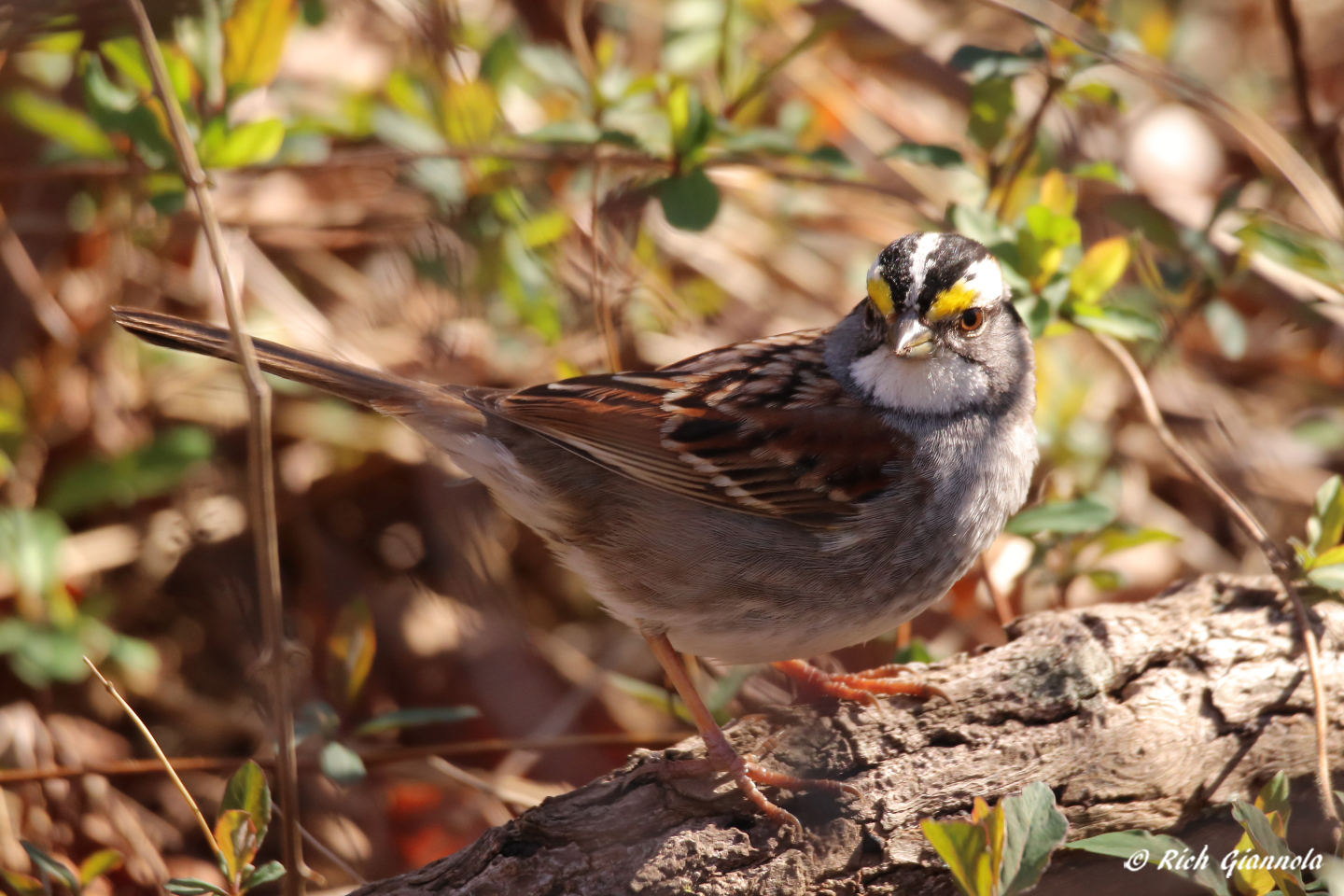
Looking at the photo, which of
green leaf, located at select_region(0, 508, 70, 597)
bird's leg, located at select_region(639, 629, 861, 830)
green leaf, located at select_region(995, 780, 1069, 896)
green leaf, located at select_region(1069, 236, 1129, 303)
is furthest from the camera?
green leaf, located at select_region(0, 508, 70, 597)

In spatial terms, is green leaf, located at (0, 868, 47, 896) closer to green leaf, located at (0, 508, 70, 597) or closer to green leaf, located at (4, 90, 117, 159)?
green leaf, located at (0, 508, 70, 597)

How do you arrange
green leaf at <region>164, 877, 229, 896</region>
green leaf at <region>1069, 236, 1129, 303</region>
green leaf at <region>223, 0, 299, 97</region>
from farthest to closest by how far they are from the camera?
1. green leaf at <region>223, 0, 299, 97</region>
2. green leaf at <region>1069, 236, 1129, 303</region>
3. green leaf at <region>164, 877, 229, 896</region>

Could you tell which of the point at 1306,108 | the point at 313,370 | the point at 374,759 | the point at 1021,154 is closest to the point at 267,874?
the point at 374,759

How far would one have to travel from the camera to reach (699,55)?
143 inches

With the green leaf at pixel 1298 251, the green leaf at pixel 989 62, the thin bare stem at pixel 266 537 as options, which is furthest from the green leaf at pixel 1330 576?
the thin bare stem at pixel 266 537

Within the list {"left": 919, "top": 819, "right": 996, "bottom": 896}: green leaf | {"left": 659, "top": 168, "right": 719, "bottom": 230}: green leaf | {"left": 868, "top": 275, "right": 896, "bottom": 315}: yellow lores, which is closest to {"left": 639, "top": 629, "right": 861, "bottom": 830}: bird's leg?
{"left": 919, "top": 819, "right": 996, "bottom": 896}: green leaf

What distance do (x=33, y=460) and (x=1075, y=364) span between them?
11.2 feet

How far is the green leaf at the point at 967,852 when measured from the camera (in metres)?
1.68

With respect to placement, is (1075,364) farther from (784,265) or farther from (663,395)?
(663,395)

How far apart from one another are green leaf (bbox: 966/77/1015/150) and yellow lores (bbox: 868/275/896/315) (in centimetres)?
82

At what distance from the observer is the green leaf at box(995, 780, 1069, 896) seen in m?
1.68

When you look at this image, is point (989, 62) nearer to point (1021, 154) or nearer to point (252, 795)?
point (1021, 154)

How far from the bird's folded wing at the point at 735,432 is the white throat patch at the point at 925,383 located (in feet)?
0.22

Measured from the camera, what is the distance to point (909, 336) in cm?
237
